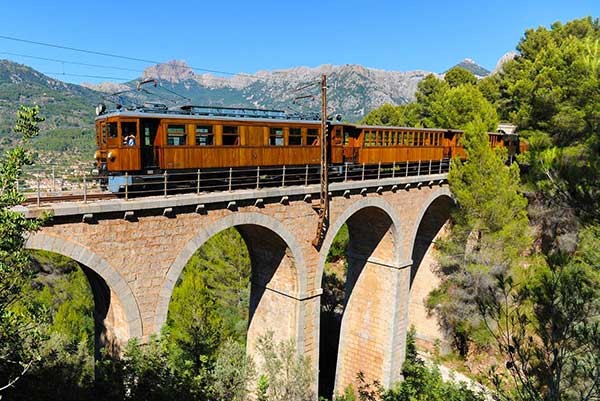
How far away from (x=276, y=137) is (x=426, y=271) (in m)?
15.1

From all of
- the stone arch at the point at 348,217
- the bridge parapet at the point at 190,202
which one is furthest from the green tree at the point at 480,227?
the bridge parapet at the point at 190,202

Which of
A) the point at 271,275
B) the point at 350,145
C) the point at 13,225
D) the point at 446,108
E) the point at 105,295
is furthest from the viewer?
the point at 446,108

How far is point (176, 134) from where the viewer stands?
43.4 ft

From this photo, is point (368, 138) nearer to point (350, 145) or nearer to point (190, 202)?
point (350, 145)

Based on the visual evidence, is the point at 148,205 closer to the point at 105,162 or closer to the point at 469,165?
the point at 105,162

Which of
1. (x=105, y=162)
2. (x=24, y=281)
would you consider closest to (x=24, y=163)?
(x=24, y=281)

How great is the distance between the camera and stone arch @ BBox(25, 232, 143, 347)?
9.80 metres

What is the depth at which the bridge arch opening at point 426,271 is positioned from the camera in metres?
25.9

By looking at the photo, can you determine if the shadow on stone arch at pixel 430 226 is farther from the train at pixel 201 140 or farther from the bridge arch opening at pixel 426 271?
the train at pixel 201 140

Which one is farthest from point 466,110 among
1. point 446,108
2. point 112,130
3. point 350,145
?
point 112,130

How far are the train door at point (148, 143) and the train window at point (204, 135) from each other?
134 centimetres

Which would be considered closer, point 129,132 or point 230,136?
point 129,132

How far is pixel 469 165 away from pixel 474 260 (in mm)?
4859

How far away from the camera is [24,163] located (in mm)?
6000
